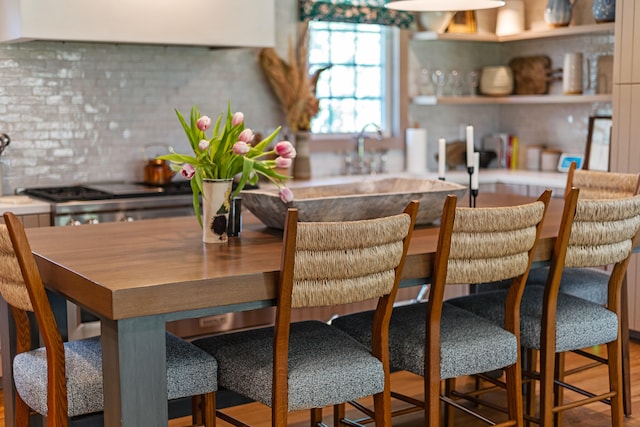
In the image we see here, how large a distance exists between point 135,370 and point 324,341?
737mm

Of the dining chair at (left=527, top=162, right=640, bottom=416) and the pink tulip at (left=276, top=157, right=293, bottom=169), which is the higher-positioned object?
the pink tulip at (left=276, top=157, right=293, bottom=169)

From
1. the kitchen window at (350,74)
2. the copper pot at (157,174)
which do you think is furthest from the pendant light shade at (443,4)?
the kitchen window at (350,74)

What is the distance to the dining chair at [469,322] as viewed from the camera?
2967 mm

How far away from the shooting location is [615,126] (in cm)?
526

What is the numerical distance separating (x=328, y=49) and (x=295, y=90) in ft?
1.87

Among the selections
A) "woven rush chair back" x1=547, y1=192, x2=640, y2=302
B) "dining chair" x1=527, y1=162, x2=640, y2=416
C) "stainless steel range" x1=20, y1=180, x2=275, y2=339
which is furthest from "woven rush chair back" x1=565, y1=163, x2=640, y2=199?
"stainless steel range" x1=20, y1=180, x2=275, y2=339

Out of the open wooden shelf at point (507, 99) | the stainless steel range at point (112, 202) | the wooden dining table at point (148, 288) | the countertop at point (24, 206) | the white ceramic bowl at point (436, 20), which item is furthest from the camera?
the white ceramic bowl at point (436, 20)

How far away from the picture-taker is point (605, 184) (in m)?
4.19

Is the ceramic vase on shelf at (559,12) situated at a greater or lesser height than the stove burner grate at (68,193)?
greater

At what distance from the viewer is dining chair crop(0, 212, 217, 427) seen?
267 centimetres

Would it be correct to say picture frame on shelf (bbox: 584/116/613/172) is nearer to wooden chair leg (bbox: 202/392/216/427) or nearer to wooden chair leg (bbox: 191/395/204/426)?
wooden chair leg (bbox: 191/395/204/426)

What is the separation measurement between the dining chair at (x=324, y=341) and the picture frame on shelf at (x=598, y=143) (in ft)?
12.1

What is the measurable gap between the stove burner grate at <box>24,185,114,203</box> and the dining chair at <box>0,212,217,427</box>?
71.0 inches

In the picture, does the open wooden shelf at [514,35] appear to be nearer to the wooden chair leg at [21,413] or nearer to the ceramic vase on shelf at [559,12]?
the ceramic vase on shelf at [559,12]
